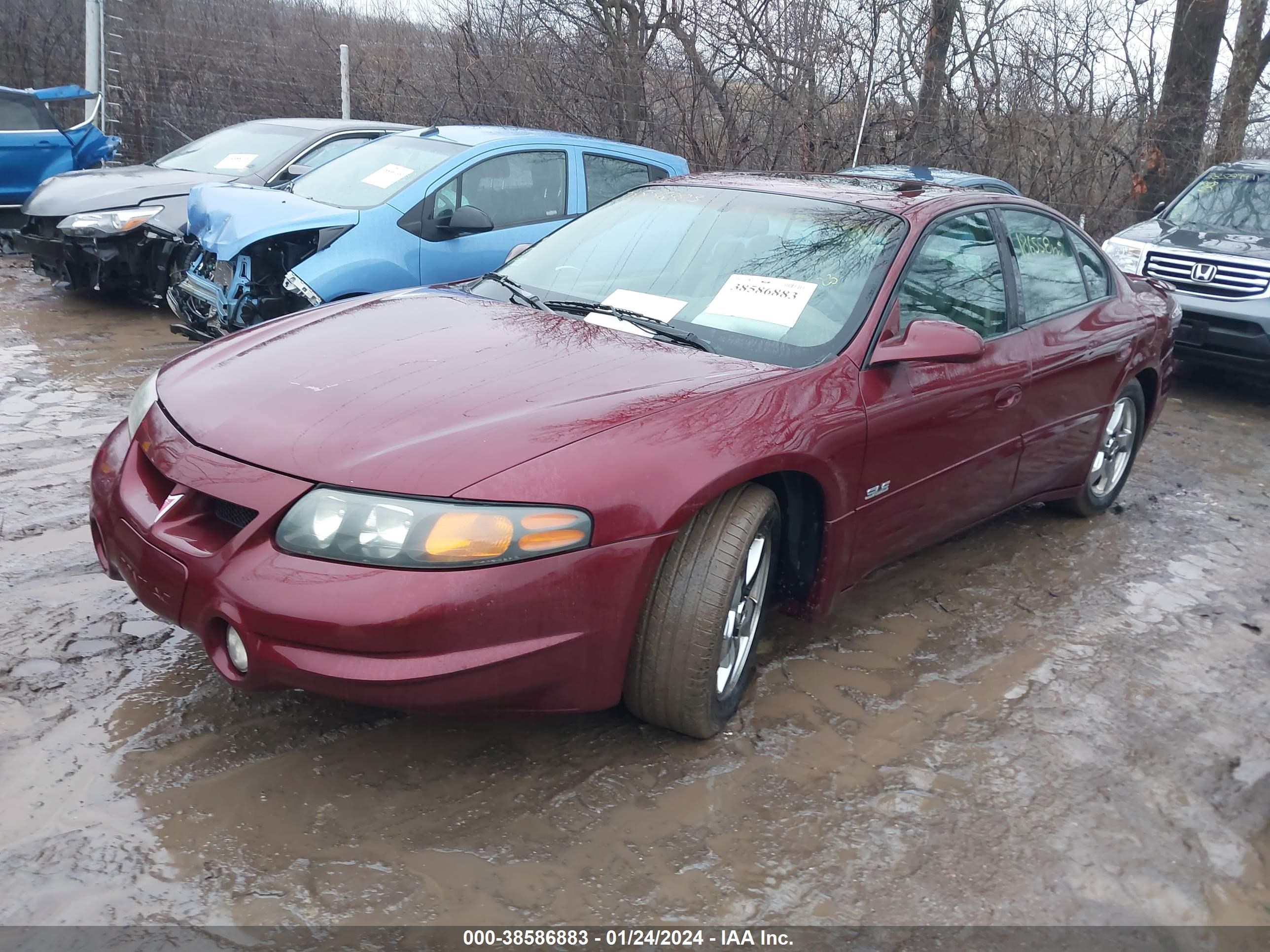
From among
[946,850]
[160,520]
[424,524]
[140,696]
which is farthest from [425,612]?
[946,850]

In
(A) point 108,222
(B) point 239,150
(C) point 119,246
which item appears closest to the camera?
(A) point 108,222

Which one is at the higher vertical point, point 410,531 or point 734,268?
point 734,268

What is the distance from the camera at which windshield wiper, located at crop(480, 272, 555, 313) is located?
3.65m

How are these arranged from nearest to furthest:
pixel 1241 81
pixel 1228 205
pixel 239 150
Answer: pixel 239 150
pixel 1228 205
pixel 1241 81

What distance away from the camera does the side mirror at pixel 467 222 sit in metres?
5.92

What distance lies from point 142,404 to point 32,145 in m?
8.27

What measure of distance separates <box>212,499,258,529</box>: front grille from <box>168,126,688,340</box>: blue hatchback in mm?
3375

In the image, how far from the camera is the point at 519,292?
3.82 meters

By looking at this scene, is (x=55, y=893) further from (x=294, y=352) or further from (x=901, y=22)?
(x=901, y=22)

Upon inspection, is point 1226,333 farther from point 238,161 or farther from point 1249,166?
point 238,161

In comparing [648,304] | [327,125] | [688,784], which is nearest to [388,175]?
[327,125]

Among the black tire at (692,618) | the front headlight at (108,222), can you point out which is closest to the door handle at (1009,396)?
the black tire at (692,618)

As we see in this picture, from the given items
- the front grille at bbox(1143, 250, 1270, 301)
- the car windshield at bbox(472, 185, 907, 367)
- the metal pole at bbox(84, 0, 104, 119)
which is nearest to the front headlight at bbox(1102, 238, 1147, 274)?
the front grille at bbox(1143, 250, 1270, 301)

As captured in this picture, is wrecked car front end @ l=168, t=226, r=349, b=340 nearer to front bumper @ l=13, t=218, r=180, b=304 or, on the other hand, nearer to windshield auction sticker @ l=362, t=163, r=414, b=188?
windshield auction sticker @ l=362, t=163, r=414, b=188
